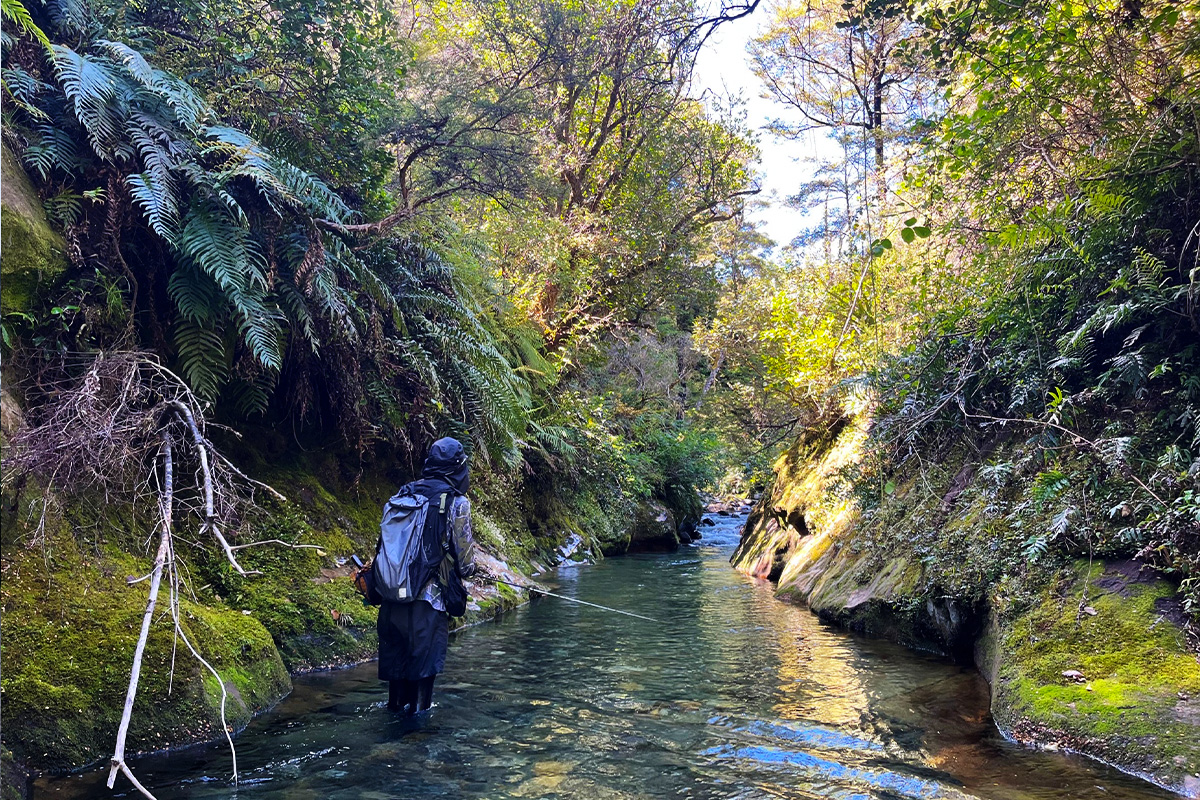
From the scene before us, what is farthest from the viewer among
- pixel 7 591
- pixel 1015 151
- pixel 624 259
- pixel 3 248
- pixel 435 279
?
pixel 624 259

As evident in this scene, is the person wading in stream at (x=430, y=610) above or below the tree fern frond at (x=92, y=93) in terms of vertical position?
below

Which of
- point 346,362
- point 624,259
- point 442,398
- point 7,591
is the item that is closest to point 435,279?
point 442,398

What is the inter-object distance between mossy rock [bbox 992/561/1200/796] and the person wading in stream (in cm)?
363

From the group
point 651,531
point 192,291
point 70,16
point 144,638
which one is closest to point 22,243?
point 192,291

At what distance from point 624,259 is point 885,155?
270 inches

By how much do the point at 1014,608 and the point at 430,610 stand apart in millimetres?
4217

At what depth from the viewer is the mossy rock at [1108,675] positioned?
378 centimetres

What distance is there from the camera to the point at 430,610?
4938mm

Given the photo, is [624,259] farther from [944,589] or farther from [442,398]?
[944,589]

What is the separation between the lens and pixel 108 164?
542cm

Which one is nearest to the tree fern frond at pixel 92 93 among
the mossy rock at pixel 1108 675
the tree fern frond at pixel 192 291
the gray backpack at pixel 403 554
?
the tree fern frond at pixel 192 291

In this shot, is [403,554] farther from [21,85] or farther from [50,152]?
[21,85]

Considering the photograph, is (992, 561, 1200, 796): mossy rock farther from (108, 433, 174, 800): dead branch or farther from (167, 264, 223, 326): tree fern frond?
(167, 264, 223, 326): tree fern frond

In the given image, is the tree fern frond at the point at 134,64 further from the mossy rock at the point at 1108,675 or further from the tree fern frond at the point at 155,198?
the mossy rock at the point at 1108,675
